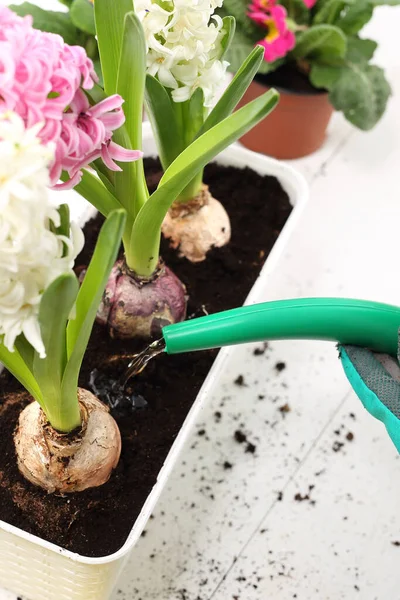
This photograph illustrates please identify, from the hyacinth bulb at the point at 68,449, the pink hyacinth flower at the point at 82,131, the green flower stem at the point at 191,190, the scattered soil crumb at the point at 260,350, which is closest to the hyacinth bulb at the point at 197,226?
the green flower stem at the point at 191,190

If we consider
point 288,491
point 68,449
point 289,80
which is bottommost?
point 288,491

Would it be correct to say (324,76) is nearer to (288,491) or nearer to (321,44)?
(321,44)

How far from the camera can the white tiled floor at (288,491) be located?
83cm

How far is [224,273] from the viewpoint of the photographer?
917 millimetres

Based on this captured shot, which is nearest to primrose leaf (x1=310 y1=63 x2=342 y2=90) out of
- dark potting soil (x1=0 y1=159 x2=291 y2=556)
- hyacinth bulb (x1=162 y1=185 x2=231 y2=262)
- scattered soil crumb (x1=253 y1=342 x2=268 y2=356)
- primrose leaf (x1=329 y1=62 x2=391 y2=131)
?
primrose leaf (x1=329 y1=62 x2=391 y2=131)

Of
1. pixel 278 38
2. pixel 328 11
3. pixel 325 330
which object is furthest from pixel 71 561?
pixel 328 11

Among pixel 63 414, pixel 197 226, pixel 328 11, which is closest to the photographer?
pixel 63 414

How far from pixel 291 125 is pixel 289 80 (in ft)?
0.24

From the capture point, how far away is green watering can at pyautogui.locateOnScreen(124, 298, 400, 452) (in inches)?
25.6

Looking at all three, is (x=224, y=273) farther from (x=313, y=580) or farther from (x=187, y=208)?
(x=313, y=580)

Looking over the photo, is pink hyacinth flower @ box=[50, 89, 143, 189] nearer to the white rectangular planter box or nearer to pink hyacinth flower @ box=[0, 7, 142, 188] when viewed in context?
pink hyacinth flower @ box=[0, 7, 142, 188]

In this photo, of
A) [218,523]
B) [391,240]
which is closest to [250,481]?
[218,523]

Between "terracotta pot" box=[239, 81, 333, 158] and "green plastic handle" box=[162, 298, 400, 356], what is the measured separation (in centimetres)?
54

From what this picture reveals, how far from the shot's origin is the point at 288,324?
66cm
